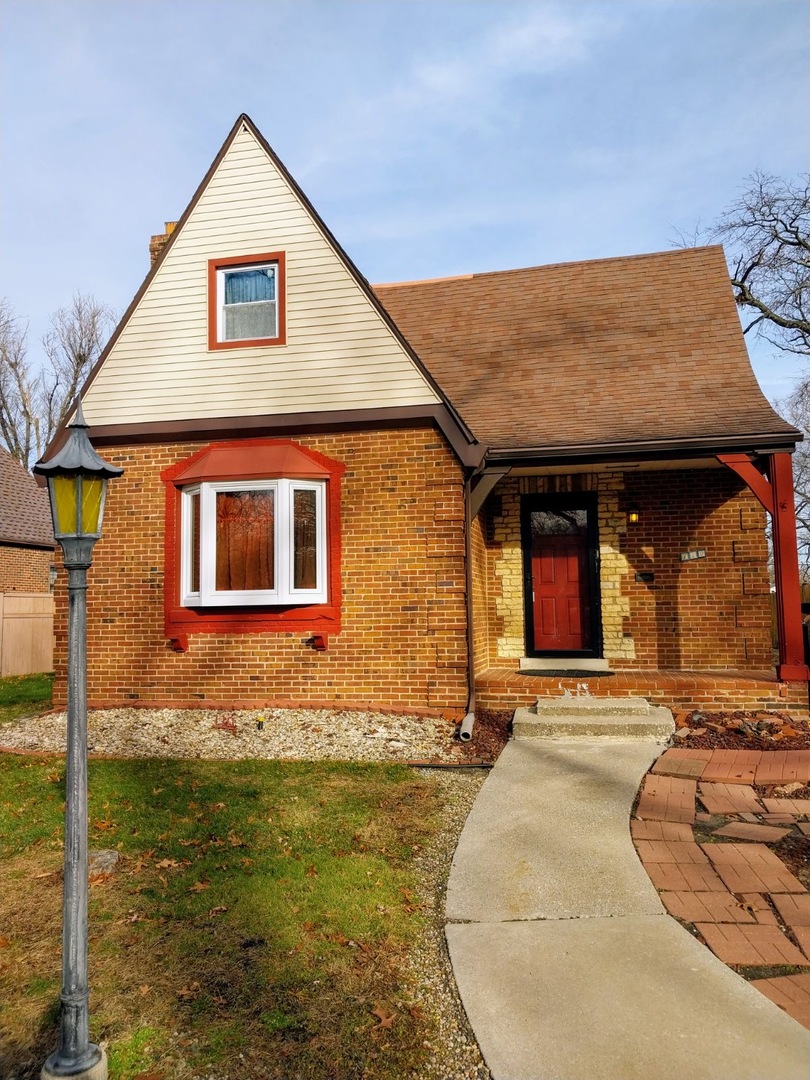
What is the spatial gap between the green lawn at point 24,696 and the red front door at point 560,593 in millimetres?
6742

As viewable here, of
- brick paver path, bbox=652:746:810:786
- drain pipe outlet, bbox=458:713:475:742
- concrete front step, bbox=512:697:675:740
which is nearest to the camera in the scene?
brick paver path, bbox=652:746:810:786

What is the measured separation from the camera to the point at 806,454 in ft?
118

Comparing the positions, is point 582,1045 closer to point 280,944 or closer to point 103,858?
point 280,944

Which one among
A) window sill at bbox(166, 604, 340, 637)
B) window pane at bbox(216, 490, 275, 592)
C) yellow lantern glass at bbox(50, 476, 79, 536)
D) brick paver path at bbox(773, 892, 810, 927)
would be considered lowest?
brick paver path at bbox(773, 892, 810, 927)

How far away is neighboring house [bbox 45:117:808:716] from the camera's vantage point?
858cm

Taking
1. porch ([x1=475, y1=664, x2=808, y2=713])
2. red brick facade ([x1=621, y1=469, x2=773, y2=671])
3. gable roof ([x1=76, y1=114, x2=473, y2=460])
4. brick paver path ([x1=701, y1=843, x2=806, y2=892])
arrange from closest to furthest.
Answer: brick paver path ([x1=701, y1=843, x2=806, y2=892]) → porch ([x1=475, y1=664, x2=808, y2=713]) → gable roof ([x1=76, y1=114, x2=473, y2=460]) → red brick facade ([x1=621, y1=469, x2=773, y2=671])

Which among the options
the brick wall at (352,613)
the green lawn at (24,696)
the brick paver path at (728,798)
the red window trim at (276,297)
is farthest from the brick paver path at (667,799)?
the green lawn at (24,696)

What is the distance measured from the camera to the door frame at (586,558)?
33.5ft

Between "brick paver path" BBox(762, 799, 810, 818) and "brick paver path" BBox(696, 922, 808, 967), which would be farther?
A: "brick paver path" BBox(762, 799, 810, 818)

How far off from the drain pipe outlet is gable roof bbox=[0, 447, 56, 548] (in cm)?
1593

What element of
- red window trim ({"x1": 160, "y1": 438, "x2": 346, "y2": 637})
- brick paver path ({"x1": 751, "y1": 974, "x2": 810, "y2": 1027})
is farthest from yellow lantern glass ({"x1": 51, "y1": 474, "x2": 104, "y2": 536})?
red window trim ({"x1": 160, "y1": 438, "x2": 346, "y2": 637})

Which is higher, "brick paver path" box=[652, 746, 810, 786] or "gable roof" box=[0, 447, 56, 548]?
"gable roof" box=[0, 447, 56, 548]

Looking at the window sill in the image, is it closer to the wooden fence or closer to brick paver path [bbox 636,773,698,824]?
brick paver path [bbox 636,773,698,824]

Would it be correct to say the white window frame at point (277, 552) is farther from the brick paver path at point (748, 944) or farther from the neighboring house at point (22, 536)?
the neighboring house at point (22, 536)
